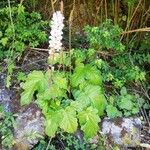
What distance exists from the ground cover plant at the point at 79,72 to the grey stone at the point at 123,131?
0.19ft

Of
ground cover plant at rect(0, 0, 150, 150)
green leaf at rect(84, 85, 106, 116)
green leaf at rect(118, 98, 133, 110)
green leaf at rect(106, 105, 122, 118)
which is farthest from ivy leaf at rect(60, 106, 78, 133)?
green leaf at rect(118, 98, 133, 110)

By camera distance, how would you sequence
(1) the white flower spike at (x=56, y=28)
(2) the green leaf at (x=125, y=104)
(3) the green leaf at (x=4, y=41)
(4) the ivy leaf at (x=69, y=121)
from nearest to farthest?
(1) the white flower spike at (x=56, y=28), (4) the ivy leaf at (x=69, y=121), (2) the green leaf at (x=125, y=104), (3) the green leaf at (x=4, y=41)

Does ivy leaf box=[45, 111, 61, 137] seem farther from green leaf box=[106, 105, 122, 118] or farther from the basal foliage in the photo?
green leaf box=[106, 105, 122, 118]

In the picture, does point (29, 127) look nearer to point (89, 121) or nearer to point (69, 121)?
point (69, 121)

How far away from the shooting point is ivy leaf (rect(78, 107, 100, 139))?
2.88 meters

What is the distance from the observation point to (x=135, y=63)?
11.7 feet

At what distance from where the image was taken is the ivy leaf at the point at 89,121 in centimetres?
288

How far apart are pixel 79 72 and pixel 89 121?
1.49 ft

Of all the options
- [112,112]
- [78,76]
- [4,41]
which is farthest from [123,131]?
[4,41]

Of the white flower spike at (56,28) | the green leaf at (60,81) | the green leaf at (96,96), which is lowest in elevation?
the green leaf at (96,96)

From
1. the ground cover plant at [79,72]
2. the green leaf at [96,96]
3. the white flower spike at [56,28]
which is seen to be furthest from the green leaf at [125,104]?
the white flower spike at [56,28]

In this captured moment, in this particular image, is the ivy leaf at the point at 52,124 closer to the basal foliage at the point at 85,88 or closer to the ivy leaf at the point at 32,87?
the basal foliage at the point at 85,88

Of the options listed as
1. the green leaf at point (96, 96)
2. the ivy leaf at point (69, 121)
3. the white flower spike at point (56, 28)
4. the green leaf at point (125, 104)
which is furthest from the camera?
the green leaf at point (125, 104)

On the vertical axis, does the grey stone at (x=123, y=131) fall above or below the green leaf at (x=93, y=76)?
below
